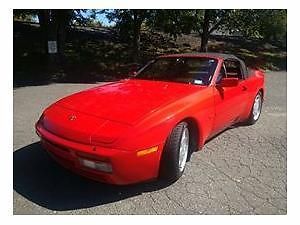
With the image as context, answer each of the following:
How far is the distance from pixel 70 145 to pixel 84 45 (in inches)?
453

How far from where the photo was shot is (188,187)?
3.37 metres

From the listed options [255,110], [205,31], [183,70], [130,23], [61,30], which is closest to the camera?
[183,70]

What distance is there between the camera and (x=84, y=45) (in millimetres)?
13977

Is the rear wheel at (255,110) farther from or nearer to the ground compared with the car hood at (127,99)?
nearer to the ground

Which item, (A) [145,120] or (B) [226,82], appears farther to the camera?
(B) [226,82]

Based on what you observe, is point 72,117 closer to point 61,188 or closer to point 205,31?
point 61,188

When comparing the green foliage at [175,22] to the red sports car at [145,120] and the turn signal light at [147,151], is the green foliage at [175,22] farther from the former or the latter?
the turn signal light at [147,151]

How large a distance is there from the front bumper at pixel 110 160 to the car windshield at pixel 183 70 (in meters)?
1.38

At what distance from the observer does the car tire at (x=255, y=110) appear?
5.49 m

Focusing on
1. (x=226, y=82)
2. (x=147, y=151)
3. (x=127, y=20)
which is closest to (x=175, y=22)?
(x=127, y=20)

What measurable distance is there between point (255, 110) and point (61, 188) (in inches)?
140

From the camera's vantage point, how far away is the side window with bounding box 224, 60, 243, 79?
4723 mm

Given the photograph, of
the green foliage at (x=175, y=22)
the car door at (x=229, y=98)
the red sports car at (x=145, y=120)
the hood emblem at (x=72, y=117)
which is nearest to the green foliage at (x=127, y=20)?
the green foliage at (x=175, y=22)
